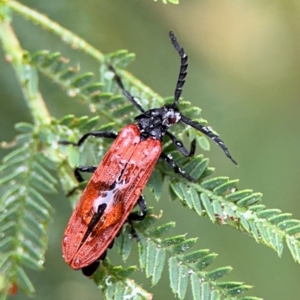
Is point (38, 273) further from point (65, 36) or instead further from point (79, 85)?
point (65, 36)

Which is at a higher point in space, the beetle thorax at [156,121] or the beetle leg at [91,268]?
the beetle thorax at [156,121]

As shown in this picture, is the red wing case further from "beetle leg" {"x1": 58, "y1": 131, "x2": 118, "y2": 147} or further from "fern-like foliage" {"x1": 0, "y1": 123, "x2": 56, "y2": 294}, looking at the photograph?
"fern-like foliage" {"x1": 0, "y1": 123, "x2": 56, "y2": 294}

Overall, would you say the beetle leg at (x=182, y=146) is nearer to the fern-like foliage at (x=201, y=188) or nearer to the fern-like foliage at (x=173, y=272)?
the fern-like foliage at (x=201, y=188)

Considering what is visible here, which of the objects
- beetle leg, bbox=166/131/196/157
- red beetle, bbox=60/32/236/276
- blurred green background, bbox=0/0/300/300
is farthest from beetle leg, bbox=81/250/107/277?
blurred green background, bbox=0/0/300/300

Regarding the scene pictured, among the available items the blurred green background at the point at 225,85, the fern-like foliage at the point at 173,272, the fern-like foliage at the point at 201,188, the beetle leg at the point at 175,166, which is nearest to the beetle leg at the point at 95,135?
the fern-like foliage at the point at 201,188

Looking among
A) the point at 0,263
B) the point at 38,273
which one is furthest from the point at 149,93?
the point at 38,273

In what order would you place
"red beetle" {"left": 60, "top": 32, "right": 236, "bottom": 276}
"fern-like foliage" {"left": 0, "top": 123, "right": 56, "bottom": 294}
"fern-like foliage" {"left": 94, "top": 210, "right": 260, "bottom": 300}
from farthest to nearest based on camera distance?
"red beetle" {"left": 60, "top": 32, "right": 236, "bottom": 276} < "fern-like foliage" {"left": 0, "top": 123, "right": 56, "bottom": 294} < "fern-like foliage" {"left": 94, "top": 210, "right": 260, "bottom": 300}
